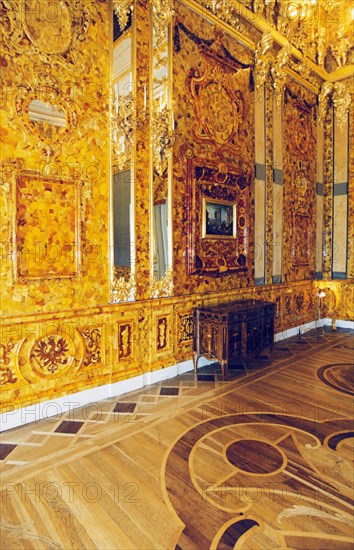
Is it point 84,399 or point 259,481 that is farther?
point 84,399

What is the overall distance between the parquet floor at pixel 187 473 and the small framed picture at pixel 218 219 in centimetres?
213

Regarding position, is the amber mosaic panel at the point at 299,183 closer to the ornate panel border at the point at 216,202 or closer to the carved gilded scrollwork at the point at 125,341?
the ornate panel border at the point at 216,202

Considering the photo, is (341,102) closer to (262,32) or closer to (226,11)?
(262,32)

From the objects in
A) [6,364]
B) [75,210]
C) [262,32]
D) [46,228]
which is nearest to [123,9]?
[75,210]

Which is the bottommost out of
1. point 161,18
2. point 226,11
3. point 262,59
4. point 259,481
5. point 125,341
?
point 259,481

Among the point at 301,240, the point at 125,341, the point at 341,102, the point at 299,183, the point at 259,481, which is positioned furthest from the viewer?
the point at 341,102

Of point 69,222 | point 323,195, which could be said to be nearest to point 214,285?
point 69,222

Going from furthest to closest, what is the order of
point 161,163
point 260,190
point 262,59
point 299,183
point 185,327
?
point 299,183, point 260,190, point 262,59, point 185,327, point 161,163

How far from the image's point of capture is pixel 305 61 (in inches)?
255

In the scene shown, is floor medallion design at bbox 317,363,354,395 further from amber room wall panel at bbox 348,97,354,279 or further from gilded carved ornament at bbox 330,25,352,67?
gilded carved ornament at bbox 330,25,352,67

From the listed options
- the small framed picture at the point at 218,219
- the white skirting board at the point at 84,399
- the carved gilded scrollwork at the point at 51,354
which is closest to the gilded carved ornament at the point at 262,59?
the small framed picture at the point at 218,219

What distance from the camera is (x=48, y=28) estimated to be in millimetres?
3180

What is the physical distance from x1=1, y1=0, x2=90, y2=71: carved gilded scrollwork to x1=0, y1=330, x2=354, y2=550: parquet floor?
3.49 m

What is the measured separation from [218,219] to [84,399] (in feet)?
9.74
